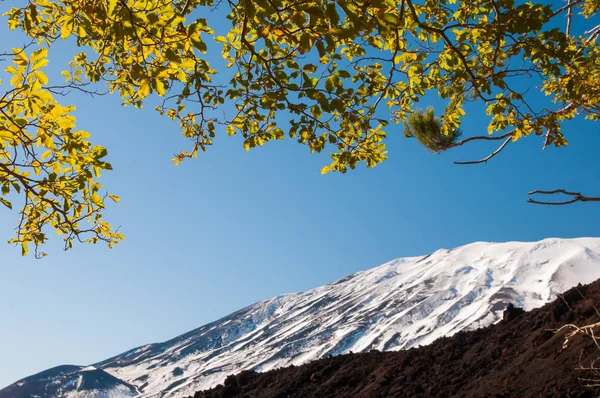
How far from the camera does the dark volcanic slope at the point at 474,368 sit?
23.0ft

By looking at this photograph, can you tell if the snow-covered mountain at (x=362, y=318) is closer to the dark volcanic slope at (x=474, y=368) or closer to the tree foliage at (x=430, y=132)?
the dark volcanic slope at (x=474, y=368)

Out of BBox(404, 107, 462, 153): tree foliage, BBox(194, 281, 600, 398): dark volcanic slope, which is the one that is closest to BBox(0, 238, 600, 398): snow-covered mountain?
BBox(194, 281, 600, 398): dark volcanic slope

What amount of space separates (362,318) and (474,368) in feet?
90.8

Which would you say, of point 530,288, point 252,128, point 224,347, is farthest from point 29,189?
point 224,347

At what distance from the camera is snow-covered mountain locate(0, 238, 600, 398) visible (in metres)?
30.3

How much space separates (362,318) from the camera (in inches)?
1400

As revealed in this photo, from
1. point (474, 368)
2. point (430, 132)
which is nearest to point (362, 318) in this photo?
point (474, 368)

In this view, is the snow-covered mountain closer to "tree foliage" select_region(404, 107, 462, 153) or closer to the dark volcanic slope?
the dark volcanic slope

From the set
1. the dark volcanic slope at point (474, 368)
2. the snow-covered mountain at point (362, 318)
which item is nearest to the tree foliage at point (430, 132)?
the dark volcanic slope at point (474, 368)

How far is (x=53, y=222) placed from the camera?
15.2 feet

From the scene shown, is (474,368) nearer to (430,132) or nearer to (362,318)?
(430,132)

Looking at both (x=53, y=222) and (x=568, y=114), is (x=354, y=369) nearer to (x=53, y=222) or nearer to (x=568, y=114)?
(x=568, y=114)

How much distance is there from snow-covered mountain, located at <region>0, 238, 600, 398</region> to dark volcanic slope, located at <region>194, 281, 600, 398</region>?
693 inches

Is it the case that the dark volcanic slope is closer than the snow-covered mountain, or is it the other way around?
the dark volcanic slope
